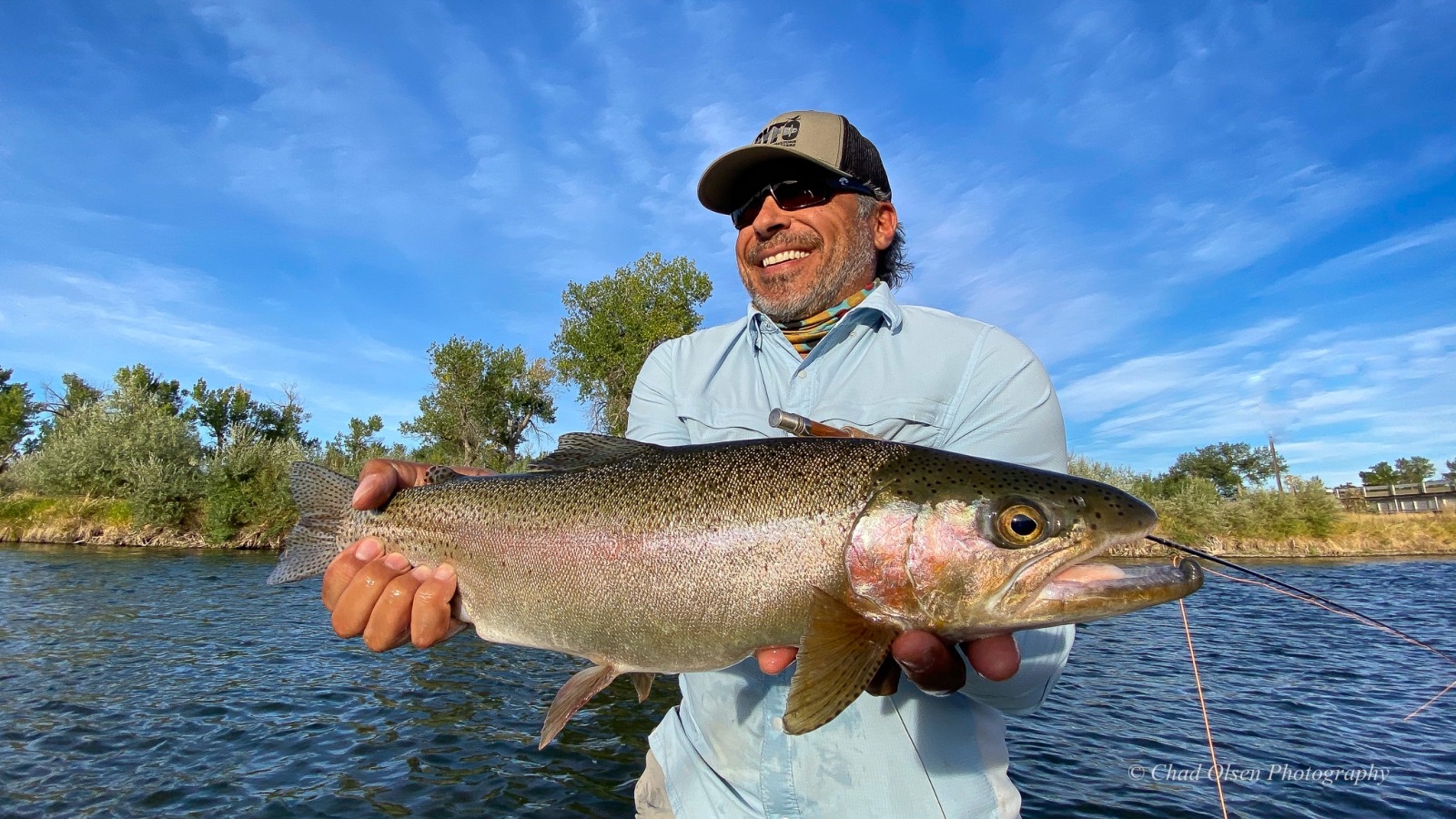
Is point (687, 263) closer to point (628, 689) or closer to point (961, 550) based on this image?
point (628, 689)

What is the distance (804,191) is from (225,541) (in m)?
41.0

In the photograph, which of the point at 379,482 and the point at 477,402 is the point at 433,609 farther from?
the point at 477,402

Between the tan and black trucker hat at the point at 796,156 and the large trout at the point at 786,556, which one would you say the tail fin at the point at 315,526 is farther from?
the tan and black trucker hat at the point at 796,156

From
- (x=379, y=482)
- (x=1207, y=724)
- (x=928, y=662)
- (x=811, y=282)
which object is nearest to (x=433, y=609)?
(x=379, y=482)

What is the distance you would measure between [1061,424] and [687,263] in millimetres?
38828

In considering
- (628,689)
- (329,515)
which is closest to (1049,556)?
(329,515)

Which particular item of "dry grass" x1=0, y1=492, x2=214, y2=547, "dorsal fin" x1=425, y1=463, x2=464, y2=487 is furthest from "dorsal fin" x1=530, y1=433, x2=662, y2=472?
"dry grass" x1=0, y1=492, x2=214, y2=547

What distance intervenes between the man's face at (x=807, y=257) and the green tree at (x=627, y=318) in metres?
36.0

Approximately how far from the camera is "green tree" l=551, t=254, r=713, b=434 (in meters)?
39.8

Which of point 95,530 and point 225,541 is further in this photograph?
point 95,530

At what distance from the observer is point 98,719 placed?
941cm

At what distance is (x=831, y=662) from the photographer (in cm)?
213

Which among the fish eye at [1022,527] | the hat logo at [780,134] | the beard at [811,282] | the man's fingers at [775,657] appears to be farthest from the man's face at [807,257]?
the man's fingers at [775,657]

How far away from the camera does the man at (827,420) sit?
93.6 inches
